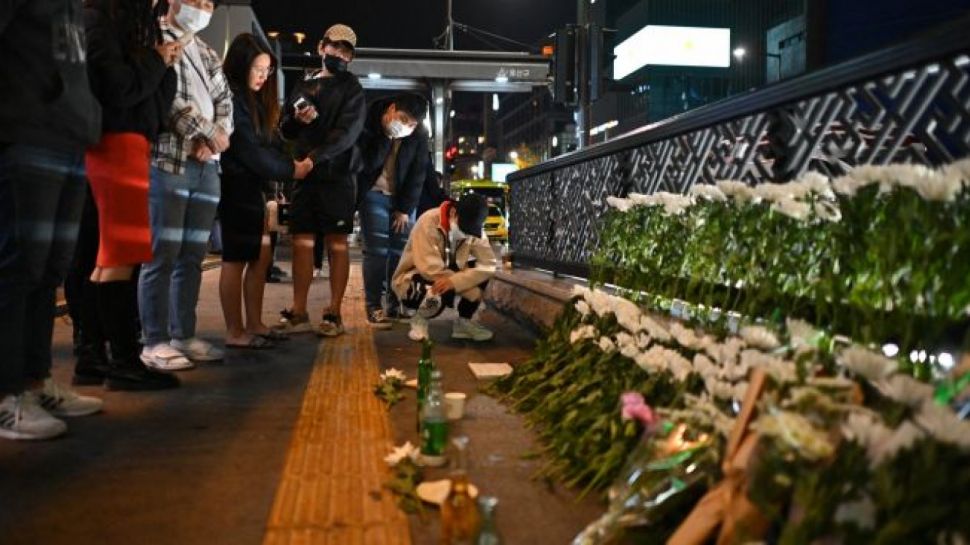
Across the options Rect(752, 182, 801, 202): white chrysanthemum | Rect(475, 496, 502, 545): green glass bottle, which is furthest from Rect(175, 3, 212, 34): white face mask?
Rect(475, 496, 502, 545): green glass bottle

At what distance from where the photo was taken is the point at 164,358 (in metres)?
4.86

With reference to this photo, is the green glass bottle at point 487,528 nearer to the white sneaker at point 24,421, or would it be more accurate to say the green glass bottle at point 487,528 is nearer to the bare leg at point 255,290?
the white sneaker at point 24,421

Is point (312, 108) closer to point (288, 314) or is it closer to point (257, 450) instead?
point (288, 314)

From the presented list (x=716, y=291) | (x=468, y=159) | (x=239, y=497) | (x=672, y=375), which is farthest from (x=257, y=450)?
(x=468, y=159)

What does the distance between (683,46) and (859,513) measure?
5491 cm

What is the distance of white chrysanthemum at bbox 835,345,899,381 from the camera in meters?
1.81

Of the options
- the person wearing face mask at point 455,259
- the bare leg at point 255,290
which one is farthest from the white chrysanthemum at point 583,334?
the bare leg at point 255,290

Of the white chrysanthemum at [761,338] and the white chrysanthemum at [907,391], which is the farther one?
the white chrysanthemum at [761,338]

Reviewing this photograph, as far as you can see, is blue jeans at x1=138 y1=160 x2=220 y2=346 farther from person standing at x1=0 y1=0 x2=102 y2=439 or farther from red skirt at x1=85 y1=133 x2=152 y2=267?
person standing at x1=0 y1=0 x2=102 y2=439

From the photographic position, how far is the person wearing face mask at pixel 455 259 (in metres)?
6.18

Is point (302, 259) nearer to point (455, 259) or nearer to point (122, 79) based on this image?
point (455, 259)

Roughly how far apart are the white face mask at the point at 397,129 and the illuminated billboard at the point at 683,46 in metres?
46.9

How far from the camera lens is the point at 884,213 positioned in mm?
2172

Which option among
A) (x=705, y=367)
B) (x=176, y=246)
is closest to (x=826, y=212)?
(x=705, y=367)
